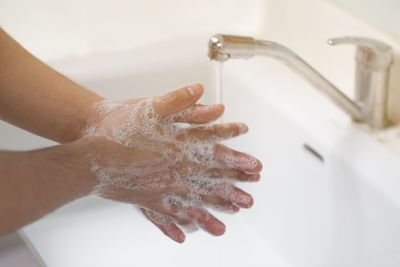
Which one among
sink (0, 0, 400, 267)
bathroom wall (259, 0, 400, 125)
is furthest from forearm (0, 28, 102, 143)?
bathroom wall (259, 0, 400, 125)

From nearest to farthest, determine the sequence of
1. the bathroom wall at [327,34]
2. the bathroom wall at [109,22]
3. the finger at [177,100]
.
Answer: the finger at [177,100] < the bathroom wall at [327,34] < the bathroom wall at [109,22]

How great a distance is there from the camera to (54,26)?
135 cm

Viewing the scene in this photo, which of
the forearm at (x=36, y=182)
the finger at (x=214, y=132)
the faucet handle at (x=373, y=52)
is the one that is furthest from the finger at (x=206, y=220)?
the faucet handle at (x=373, y=52)

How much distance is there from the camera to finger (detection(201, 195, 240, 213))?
975 millimetres

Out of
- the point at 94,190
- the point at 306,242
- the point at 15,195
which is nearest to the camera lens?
the point at 15,195

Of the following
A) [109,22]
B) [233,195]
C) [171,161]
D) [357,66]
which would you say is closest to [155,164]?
[171,161]

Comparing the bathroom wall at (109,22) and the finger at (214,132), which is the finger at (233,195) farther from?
the bathroom wall at (109,22)

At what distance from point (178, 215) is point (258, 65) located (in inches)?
16.6

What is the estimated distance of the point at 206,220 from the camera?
3.17ft

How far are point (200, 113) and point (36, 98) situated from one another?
0.23 meters

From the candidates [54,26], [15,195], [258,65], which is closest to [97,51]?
[54,26]

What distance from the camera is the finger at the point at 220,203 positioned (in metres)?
0.97

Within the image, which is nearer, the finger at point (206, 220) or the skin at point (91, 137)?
the skin at point (91, 137)

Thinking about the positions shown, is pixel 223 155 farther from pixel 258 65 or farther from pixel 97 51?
pixel 97 51
